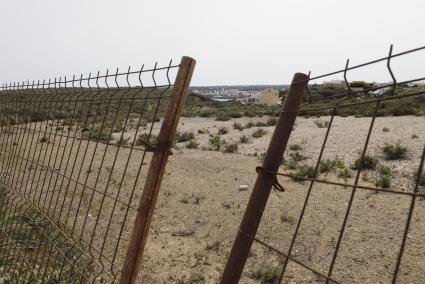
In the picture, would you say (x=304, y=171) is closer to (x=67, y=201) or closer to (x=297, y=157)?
(x=297, y=157)

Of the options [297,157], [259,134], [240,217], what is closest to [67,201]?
[240,217]

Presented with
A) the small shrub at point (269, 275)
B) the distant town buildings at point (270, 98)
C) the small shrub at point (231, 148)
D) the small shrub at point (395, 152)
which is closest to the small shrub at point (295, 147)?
the small shrub at point (231, 148)

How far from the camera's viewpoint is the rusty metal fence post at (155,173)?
8.17 feet

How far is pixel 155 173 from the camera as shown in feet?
8.18

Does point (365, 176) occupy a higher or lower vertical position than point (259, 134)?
lower

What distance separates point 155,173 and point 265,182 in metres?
0.72

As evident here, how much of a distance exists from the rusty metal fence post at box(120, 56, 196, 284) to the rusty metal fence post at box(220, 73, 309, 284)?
2.03 ft

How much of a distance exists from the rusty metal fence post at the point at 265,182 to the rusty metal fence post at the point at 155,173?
619mm

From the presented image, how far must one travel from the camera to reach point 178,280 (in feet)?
18.6

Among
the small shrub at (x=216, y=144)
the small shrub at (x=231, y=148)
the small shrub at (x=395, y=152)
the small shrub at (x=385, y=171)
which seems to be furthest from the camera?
the small shrub at (x=216, y=144)

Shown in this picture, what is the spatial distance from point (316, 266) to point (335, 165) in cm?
593

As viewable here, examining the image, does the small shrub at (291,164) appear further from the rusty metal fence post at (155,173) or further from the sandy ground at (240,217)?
the rusty metal fence post at (155,173)

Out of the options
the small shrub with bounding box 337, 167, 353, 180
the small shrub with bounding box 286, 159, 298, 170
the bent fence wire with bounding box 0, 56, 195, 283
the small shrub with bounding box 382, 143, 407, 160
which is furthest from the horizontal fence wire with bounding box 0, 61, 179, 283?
the small shrub with bounding box 382, 143, 407, 160

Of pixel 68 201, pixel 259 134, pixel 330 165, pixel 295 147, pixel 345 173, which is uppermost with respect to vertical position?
pixel 259 134
